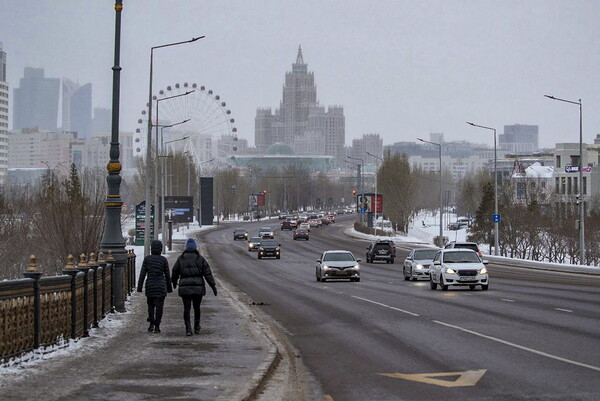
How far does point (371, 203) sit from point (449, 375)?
11429 centimetres

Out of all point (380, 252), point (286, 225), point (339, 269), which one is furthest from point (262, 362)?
point (286, 225)

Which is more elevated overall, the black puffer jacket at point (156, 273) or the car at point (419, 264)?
the black puffer jacket at point (156, 273)

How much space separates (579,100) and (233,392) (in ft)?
171

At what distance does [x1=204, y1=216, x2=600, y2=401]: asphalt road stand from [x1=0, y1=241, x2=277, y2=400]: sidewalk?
3.71 feet

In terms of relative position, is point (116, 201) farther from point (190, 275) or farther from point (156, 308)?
point (190, 275)

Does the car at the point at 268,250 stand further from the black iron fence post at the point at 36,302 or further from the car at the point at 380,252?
the black iron fence post at the point at 36,302

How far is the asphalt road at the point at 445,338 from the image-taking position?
13.4 meters

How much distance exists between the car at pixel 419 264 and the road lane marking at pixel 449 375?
1261 inches

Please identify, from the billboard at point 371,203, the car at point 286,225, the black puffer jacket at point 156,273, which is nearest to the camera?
the black puffer jacket at point 156,273

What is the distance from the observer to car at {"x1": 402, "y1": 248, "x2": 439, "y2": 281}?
154ft

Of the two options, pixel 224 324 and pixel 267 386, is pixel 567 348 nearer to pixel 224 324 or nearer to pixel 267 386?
pixel 267 386

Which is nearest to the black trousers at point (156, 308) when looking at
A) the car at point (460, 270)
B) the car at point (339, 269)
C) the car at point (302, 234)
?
the car at point (460, 270)

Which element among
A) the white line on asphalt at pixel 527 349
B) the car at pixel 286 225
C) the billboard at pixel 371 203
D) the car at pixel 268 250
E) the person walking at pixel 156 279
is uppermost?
the billboard at pixel 371 203

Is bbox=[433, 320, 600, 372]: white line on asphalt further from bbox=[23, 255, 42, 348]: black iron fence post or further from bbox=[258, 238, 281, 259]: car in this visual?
bbox=[258, 238, 281, 259]: car
